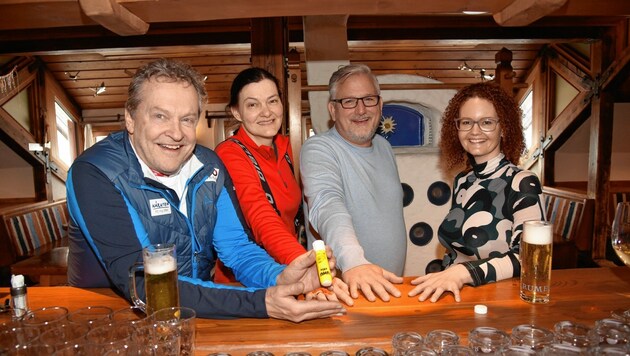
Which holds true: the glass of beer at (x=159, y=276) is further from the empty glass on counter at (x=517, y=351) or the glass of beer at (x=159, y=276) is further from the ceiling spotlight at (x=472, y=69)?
the ceiling spotlight at (x=472, y=69)

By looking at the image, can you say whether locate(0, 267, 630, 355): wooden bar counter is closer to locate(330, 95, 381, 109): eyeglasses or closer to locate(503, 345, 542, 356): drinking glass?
locate(503, 345, 542, 356): drinking glass

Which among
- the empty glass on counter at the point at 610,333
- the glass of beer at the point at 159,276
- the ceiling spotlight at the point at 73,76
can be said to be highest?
the ceiling spotlight at the point at 73,76

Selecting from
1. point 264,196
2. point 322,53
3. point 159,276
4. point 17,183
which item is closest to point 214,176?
point 264,196

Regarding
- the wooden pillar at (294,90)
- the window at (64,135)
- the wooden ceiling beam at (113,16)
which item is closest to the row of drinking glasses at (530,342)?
the wooden ceiling beam at (113,16)

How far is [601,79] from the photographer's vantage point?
580 centimetres

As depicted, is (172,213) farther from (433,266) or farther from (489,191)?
(433,266)

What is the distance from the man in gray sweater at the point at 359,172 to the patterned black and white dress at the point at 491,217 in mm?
372

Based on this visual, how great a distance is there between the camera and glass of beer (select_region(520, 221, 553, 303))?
4.43 ft

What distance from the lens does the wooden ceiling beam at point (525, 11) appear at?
3.94ft

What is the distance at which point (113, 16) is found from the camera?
1.23 metres

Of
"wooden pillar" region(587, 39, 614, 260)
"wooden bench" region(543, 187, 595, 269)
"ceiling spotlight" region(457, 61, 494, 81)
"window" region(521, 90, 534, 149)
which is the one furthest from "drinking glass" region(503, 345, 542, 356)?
"window" region(521, 90, 534, 149)

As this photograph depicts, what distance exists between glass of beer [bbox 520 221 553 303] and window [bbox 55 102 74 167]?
8.39 m

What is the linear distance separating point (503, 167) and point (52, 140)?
308 inches

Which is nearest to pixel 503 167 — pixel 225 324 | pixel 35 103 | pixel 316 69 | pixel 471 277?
pixel 471 277
